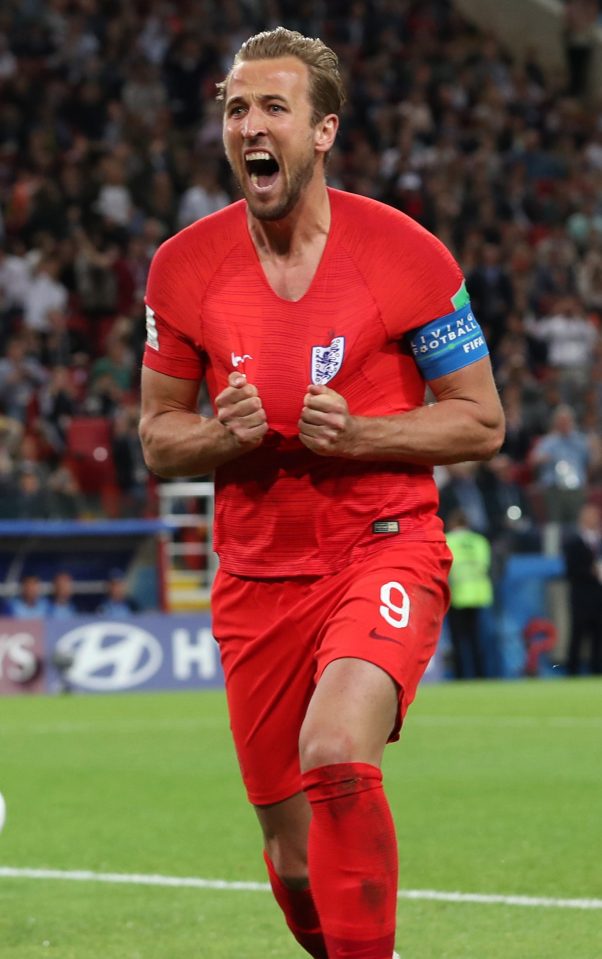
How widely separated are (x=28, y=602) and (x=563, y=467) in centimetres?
667

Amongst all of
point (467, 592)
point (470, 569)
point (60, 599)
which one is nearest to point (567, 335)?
point (470, 569)

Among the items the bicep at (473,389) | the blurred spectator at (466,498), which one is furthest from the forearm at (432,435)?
the blurred spectator at (466,498)

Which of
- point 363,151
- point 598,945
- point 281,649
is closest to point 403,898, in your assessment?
point 598,945

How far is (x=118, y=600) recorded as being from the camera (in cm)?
1991

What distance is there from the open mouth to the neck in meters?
0.14

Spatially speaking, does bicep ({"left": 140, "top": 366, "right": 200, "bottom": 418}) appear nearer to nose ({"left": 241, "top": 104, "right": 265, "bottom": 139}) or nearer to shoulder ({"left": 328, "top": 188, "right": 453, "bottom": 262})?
shoulder ({"left": 328, "top": 188, "right": 453, "bottom": 262})

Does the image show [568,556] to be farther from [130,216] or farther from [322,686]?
[322,686]

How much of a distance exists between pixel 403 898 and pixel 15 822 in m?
3.08

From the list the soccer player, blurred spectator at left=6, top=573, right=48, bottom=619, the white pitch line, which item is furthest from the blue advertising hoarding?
the soccer player

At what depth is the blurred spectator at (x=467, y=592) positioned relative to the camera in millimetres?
20906

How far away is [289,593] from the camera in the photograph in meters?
4.71

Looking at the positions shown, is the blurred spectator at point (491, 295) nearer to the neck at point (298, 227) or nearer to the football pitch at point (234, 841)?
the football pitch at point (234, 841)

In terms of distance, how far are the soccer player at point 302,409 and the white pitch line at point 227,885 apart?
2059mm

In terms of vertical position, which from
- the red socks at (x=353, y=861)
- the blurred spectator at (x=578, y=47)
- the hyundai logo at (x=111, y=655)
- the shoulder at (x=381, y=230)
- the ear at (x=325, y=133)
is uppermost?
the blurred spectator at (x=578, y=47)
